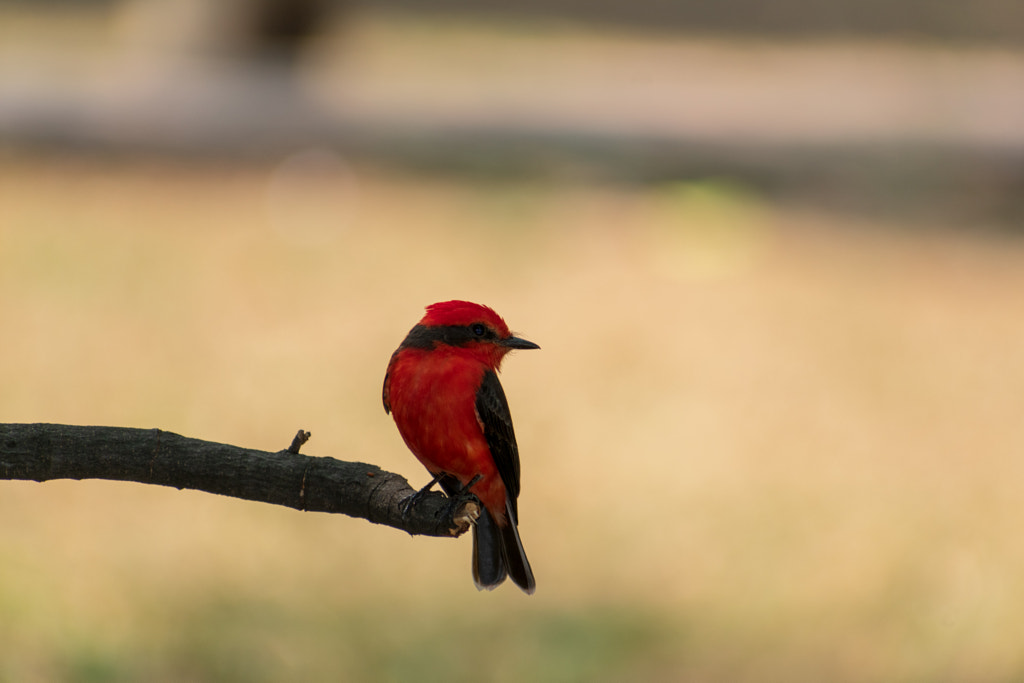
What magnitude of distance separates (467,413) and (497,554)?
1.32 feet

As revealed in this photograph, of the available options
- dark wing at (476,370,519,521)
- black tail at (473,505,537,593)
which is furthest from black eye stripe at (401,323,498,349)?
black tail at (473,505,537,593)

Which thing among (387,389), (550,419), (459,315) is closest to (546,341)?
(550,419)

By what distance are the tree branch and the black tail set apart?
75 centimetres

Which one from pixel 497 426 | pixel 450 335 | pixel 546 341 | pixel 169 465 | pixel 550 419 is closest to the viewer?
pixel 169 465

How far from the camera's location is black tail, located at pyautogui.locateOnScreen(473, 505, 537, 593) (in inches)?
114

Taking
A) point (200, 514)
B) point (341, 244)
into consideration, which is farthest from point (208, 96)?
point (200, 514)

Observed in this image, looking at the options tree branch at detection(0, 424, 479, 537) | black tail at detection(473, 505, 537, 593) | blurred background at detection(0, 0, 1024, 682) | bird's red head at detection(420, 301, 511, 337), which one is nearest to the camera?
tree branch at detection(0, 424, 479, 537)

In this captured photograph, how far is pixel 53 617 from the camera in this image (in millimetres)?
5367

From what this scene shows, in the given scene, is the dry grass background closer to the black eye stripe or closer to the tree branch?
the tree branch

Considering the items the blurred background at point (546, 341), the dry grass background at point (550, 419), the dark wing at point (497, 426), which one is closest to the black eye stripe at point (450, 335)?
the dark wing at point (497, 426)

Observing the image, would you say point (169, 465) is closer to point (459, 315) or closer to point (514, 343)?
point (459, 315)

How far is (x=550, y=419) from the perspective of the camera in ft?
27.7

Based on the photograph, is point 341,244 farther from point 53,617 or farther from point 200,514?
point 53,617

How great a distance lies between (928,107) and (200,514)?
41.8 ft
